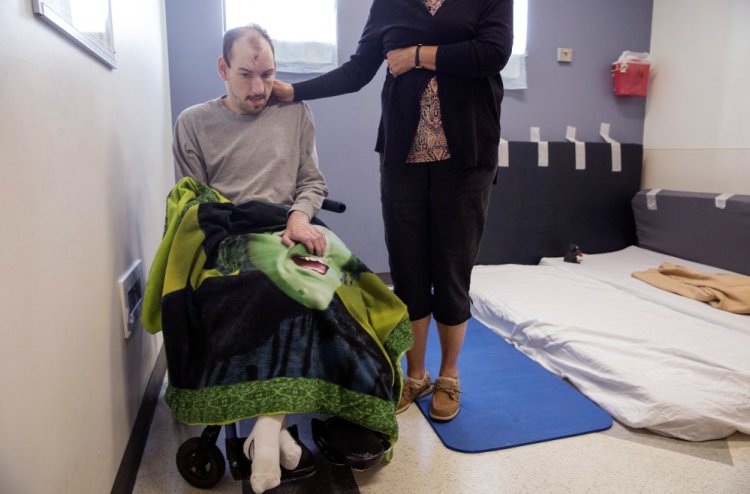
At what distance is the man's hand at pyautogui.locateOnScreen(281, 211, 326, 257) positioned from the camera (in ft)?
3.86

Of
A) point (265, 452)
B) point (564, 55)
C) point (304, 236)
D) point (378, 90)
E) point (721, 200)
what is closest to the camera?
point (265, 452)

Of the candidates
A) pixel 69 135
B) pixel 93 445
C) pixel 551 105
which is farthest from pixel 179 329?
pixel 551 105

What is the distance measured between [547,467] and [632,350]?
2.14ft

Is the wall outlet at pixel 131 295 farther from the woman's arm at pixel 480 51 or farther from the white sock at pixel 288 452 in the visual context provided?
the woman's arm at pixel 480 51

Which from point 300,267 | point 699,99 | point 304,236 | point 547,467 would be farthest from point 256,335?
point 699,99

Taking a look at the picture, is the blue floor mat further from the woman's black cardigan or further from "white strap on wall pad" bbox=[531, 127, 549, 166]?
"white strap on wall pad" bbox=[531, 127, 549, 166]

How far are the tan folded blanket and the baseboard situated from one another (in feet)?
6.93

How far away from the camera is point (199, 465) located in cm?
113

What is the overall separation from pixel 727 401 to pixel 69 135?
173 cm

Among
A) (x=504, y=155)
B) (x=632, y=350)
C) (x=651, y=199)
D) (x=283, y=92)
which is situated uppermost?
(x=283, y=92)

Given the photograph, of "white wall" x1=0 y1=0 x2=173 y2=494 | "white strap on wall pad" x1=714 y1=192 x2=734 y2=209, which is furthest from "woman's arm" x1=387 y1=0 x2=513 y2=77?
"white strap on wall pad" x1=714 y1=192 x2=734 y2=209

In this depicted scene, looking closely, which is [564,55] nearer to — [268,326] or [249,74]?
[249,74]

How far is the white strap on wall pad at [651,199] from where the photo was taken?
9.66 ft

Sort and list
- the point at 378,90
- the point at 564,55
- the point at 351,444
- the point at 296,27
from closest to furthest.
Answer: the point at 351,444 → the point at 296,27 → the point at 378,90 → the point at 564,55
